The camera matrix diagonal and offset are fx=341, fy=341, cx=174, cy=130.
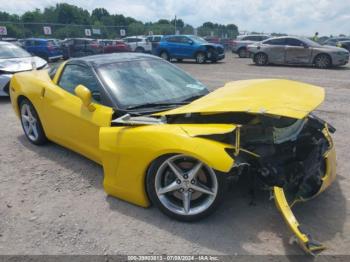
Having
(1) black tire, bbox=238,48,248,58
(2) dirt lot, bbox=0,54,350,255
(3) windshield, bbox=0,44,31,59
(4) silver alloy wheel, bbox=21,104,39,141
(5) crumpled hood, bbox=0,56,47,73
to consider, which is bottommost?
(1) black tire, bbox=238,48,248,58

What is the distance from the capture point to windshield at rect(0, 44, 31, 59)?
9.56m

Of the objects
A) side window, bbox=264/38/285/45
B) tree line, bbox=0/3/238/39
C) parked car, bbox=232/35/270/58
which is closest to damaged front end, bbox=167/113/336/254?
side window, bbox=264/38/285/45

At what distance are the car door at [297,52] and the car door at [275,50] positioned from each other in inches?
10.8

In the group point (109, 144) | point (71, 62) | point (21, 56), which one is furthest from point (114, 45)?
point (109, 144)

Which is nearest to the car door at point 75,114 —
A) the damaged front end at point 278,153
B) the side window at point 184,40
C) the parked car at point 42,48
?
the damaged front end at point 278,153

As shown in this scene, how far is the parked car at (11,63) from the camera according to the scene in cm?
844

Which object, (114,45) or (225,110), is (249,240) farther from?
(114,45)

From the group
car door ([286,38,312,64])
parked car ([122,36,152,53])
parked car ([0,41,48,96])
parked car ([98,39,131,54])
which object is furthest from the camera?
parked car ([122,36,152,53])

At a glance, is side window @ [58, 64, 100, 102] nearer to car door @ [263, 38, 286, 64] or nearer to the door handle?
the door handle

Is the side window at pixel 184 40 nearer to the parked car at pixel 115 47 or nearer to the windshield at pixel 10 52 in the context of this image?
the parked car at pixel 115 47

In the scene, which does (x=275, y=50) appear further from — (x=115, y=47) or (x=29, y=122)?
(x=29, y=122)

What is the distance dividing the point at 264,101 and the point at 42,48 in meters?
20.0

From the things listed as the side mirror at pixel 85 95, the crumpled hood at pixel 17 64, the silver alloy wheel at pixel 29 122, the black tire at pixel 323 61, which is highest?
the side mirror at pixel 85 95

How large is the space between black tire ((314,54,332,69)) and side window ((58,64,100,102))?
14.0 m
